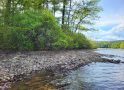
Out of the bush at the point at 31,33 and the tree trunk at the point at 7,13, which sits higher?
the tree trunk at the point at 7,13

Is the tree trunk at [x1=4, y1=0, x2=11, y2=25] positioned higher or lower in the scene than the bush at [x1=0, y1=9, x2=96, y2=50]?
higher

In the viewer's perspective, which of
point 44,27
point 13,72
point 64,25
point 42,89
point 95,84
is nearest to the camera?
point 42,89

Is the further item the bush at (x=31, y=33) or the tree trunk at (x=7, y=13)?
the tree trunk at (x=7, y=13)

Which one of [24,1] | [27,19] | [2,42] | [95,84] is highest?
[24,1]

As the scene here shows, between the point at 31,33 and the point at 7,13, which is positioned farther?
the point at 31,33

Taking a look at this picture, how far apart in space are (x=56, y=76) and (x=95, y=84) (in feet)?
10.5

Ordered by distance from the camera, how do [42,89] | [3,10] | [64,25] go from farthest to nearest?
[64,25]
[3,10]
[42,89]

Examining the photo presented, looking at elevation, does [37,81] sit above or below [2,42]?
below

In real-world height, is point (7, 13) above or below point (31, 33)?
above

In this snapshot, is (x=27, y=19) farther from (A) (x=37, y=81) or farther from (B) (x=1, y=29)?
(A) (x=37, y=81)

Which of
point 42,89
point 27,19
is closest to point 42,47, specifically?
point 27,19

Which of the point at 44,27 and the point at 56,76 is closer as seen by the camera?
the point at 56,76

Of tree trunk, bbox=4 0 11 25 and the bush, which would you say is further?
tree trunk, bbox=4 0 11 25

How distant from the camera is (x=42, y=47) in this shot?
35.1 m
